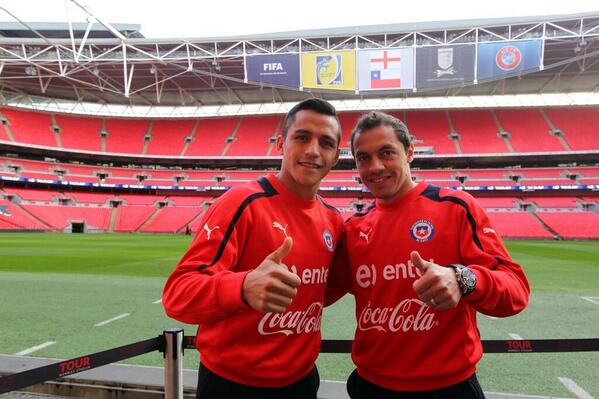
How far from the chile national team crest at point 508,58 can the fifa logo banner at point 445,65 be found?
5.92 ft

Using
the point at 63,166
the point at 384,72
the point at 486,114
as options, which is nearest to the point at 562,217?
the point at 486,114

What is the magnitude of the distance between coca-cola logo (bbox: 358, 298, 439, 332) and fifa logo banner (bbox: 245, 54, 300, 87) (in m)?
26.9

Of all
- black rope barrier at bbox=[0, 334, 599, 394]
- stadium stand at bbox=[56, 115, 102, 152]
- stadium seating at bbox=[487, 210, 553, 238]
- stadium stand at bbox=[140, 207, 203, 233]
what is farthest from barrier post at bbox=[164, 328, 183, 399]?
stadium stand at bbox=[56, 115, 102, 152]

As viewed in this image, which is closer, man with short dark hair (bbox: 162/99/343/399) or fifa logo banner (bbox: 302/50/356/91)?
man with short dark hair (bbox: 162/99/343/399)

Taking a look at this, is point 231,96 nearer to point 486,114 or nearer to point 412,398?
point 486,114

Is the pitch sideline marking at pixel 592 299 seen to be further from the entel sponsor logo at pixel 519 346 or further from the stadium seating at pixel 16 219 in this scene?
the stadium seating at pixel 16 219

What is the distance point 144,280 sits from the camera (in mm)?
9258

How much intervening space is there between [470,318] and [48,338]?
5.32m

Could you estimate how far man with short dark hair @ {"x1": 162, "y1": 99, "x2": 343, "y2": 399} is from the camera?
4.99 feet

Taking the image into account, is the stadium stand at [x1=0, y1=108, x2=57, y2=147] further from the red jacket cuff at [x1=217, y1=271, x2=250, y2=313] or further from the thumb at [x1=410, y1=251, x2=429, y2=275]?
the thumb at [x1=410, y1=251, x2=429, y2=275]

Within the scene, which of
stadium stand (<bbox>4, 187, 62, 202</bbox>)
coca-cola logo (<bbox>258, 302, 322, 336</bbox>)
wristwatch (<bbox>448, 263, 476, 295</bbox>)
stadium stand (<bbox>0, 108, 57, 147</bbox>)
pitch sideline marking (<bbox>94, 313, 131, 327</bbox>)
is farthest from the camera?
stadium stand (<bbox>0, 108, 57, 147</bbox>)

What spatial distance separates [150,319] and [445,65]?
26421mm

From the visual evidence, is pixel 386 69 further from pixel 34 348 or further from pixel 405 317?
pixel 405 317

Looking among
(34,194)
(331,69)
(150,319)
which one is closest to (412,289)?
(150,319)
